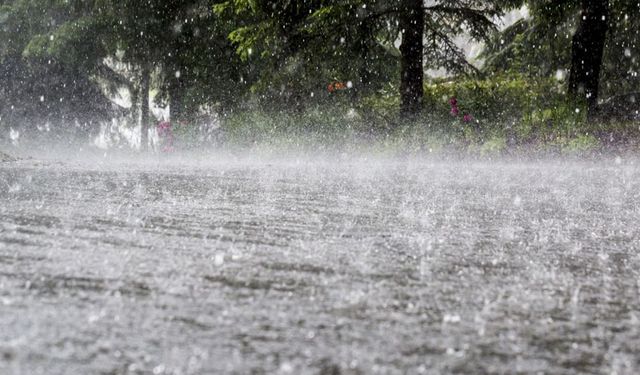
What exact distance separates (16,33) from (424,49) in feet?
41.0

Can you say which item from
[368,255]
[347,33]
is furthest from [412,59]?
[368,255]

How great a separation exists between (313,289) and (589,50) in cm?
1347

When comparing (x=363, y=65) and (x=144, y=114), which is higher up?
(x=363, y=65)

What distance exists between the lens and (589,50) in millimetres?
14148

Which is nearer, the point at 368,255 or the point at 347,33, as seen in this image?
the point at 368,255

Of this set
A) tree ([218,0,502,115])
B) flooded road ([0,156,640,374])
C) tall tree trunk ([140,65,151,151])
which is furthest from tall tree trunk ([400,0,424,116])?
flooded road ([0,156,640,374])

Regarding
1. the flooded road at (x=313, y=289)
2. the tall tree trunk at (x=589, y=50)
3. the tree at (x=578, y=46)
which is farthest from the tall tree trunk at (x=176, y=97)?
the flooded road at (x=313, y=289)

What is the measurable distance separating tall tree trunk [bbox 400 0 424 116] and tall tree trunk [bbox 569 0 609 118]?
291 cm

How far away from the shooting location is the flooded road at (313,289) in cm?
137

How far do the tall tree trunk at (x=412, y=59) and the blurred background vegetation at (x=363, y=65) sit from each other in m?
0.03

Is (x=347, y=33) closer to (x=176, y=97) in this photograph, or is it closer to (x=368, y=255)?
(x=176, y=97)

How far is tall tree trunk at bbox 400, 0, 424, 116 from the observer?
48.2 feet

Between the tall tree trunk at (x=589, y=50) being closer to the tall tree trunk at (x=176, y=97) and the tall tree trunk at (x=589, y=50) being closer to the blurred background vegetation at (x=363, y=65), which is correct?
the blurred background vegetation at (x=363, y=65)

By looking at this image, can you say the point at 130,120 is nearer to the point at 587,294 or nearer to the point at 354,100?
the point at 354,100
